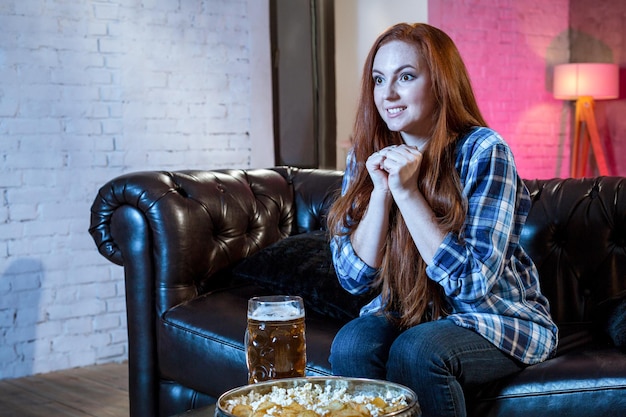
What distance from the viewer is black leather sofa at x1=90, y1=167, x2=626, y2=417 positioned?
2.52 m

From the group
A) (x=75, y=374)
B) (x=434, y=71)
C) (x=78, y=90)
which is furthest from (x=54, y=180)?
(x=434, y=71)

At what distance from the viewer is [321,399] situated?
1104 mm

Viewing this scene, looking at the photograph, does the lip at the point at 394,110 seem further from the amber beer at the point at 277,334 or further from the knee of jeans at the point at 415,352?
the amber beer at the point at 277,334

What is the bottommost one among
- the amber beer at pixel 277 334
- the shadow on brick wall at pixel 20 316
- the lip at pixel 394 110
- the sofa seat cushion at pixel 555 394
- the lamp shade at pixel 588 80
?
the shadow on brick wall at pixel 20 316

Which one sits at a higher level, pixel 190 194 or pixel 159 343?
pixel 190 194

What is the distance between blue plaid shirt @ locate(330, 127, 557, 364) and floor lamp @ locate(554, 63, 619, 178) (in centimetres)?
429

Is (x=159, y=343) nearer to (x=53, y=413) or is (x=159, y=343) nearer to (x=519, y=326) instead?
(x=53, y=413)

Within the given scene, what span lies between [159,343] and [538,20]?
4499mm

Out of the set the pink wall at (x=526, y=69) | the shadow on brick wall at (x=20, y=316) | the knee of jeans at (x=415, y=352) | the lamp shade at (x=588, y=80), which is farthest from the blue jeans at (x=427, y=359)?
the lamp shade at (x=588, y=80)

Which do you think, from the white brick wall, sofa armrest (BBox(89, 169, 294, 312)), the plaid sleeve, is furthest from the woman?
the white brick wall

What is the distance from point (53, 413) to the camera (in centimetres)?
336

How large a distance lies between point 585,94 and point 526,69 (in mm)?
478

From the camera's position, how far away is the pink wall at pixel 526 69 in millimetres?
5969

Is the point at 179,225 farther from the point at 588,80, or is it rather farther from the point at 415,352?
the point at 588,80
